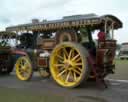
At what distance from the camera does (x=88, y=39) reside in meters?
10.5

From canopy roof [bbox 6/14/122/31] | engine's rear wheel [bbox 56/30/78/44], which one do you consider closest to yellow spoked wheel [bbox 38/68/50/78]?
engine's rear wheel [bbox 56/30/78/44]

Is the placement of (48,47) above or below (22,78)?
above

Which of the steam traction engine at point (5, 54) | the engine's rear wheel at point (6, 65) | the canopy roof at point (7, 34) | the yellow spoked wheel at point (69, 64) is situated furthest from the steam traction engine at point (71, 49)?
the engine's rear wheel at point (6, 65)

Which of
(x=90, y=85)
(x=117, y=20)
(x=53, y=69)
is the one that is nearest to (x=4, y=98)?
(x=53, y=69)

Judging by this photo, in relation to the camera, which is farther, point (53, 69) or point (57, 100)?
point (53, 69)

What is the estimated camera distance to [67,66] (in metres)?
9.77

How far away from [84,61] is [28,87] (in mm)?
2231

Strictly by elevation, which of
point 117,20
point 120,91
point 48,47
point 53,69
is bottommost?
point 120,91

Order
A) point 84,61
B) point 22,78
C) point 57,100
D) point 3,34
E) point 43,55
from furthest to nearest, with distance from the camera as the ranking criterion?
point 3,34 < point 22,78 < point 43,55 < point 84,61 < point 57,100

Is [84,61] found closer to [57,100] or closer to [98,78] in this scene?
[98,78]

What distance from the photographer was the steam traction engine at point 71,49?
30.5ft

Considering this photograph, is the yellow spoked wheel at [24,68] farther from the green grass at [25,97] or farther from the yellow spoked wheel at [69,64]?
the green grass at [25,97]

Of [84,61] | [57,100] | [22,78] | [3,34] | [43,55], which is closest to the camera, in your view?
[57,100]

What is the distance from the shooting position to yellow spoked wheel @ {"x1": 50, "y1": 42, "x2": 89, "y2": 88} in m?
9.13
